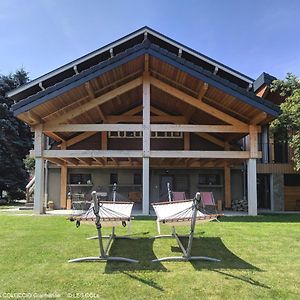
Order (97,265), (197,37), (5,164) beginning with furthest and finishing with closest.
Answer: (5,164)
(197,37)
(97,265)

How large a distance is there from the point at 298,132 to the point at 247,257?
A: 8976 millimetres

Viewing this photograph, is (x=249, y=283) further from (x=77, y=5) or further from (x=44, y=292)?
(x=77, y=5)

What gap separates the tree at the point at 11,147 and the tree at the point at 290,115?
1632 centimetres

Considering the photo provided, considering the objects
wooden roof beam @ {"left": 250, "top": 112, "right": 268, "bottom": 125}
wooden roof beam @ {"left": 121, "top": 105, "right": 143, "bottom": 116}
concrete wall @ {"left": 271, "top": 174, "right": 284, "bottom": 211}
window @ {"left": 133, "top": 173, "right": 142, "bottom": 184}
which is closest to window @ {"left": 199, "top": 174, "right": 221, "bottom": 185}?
concrete wall @ {"left": 271, "top": 174, "right": 284, "bottom": 211}

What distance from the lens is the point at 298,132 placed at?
45.3 feet

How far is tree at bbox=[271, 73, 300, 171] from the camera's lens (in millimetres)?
13453

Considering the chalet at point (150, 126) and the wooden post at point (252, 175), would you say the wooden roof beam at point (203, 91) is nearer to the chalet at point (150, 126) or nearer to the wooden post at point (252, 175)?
the chalet at point (150, 126)

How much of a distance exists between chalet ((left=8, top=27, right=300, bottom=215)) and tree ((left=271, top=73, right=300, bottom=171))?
989 mm

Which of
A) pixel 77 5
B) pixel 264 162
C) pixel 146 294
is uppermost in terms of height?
pixel 77 5

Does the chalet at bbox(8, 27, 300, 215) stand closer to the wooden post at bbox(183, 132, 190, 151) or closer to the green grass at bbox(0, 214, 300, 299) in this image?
the wooden post at bbox(183, 132, 190, 151)

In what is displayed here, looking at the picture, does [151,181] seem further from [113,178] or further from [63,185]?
[63,185]

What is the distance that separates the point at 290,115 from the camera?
537 inches

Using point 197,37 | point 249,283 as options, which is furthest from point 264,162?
point 249,283

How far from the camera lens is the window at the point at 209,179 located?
17812mm
